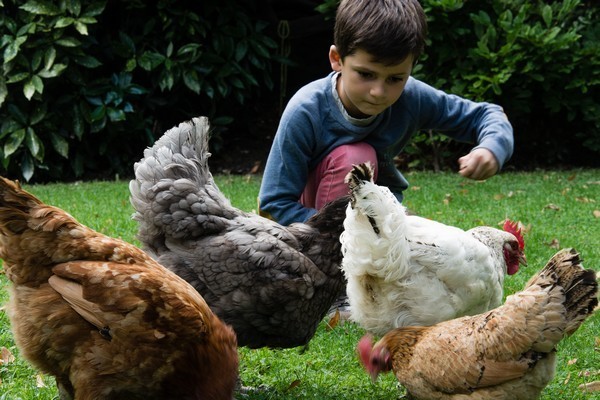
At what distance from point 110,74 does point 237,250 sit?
6.73 m

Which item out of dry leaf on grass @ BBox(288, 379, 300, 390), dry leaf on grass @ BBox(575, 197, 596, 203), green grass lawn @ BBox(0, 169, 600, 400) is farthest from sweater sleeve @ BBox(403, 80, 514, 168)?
dry leaf on grass @ BBox(575, 197, 596, 203)

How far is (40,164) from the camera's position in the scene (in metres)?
9.35

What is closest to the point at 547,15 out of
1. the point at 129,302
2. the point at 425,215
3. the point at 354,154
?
the point at 425,215

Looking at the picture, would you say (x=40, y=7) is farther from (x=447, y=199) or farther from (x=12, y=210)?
(x=12, y=210)

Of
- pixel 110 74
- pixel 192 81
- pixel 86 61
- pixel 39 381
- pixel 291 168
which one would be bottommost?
pixel 39 381

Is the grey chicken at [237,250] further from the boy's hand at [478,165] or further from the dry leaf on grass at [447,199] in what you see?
the dry leaf on grass at [447,199]

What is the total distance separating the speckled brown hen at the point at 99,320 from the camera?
3105 millimetres

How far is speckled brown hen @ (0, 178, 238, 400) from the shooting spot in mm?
3105

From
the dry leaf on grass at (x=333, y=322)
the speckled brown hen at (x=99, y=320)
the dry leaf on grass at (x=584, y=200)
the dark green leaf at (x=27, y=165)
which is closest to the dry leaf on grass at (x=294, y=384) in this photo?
the speckled brown hen at (x=99, y=320)

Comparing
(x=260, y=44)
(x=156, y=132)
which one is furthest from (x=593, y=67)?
(x=156, y=132)

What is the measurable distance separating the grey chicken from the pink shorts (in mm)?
511

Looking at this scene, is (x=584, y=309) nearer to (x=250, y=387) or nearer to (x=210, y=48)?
(x=250, y=387)

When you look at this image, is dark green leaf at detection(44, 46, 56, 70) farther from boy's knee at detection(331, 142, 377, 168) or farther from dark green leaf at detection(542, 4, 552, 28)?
dark green leaf at detection(542, 4, 552, 28)

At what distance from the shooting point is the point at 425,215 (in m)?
7.18
